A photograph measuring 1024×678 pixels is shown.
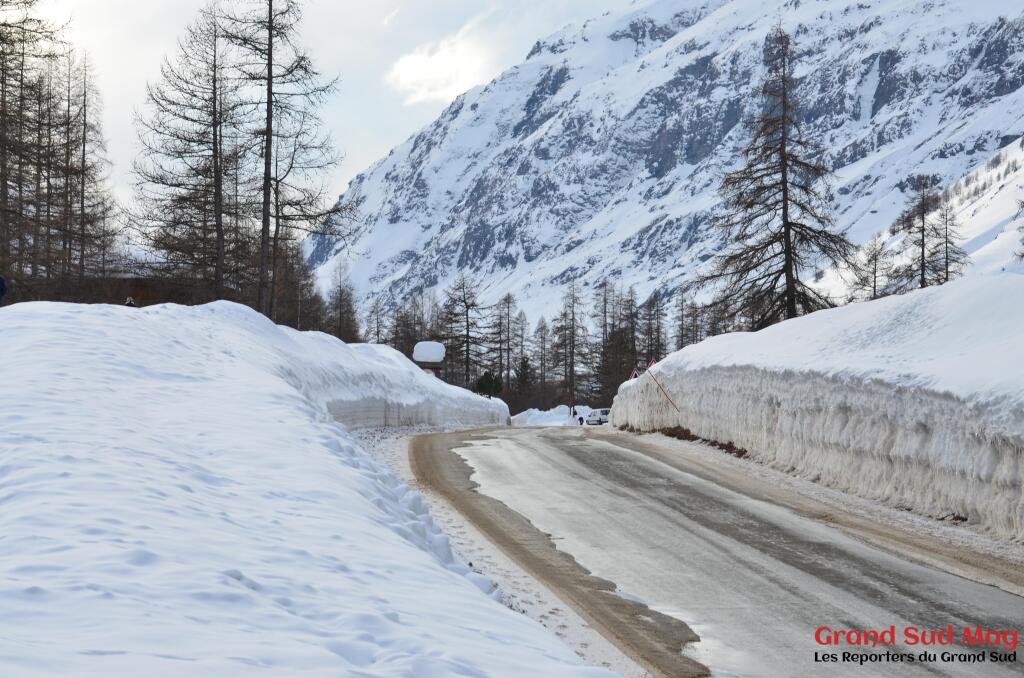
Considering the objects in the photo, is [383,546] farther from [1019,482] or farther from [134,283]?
[134,283]

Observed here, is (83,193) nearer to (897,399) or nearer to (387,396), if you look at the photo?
(387,396)

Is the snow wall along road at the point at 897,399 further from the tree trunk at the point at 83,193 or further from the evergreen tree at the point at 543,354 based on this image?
the evergreen tree at the point at 543,354

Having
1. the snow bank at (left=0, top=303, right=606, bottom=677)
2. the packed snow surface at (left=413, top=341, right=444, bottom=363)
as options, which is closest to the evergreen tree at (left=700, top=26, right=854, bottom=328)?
the snow bank at (left=0, top=303, right=606, bottom=677)

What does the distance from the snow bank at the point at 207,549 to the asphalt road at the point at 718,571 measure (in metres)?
1.29

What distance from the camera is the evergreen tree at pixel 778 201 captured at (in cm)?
2762

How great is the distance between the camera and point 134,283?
124 ft

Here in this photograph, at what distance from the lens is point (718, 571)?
7.77m

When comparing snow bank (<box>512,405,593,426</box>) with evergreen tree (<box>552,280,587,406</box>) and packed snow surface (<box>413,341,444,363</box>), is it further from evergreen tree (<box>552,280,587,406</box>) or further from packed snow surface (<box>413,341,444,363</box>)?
packed snow surface (<box>413,341,444,363</box>)

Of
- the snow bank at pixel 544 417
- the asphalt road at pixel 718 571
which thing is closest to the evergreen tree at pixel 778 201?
the asphalt road at pixel 718 571

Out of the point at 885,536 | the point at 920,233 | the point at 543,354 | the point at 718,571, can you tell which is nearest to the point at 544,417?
the point at 543,354

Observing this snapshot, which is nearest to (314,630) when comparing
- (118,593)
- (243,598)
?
(243,598)

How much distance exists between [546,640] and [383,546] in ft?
5.28

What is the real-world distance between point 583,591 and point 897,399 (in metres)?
6.17

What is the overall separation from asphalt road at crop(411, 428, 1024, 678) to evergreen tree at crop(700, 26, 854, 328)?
16.3m
